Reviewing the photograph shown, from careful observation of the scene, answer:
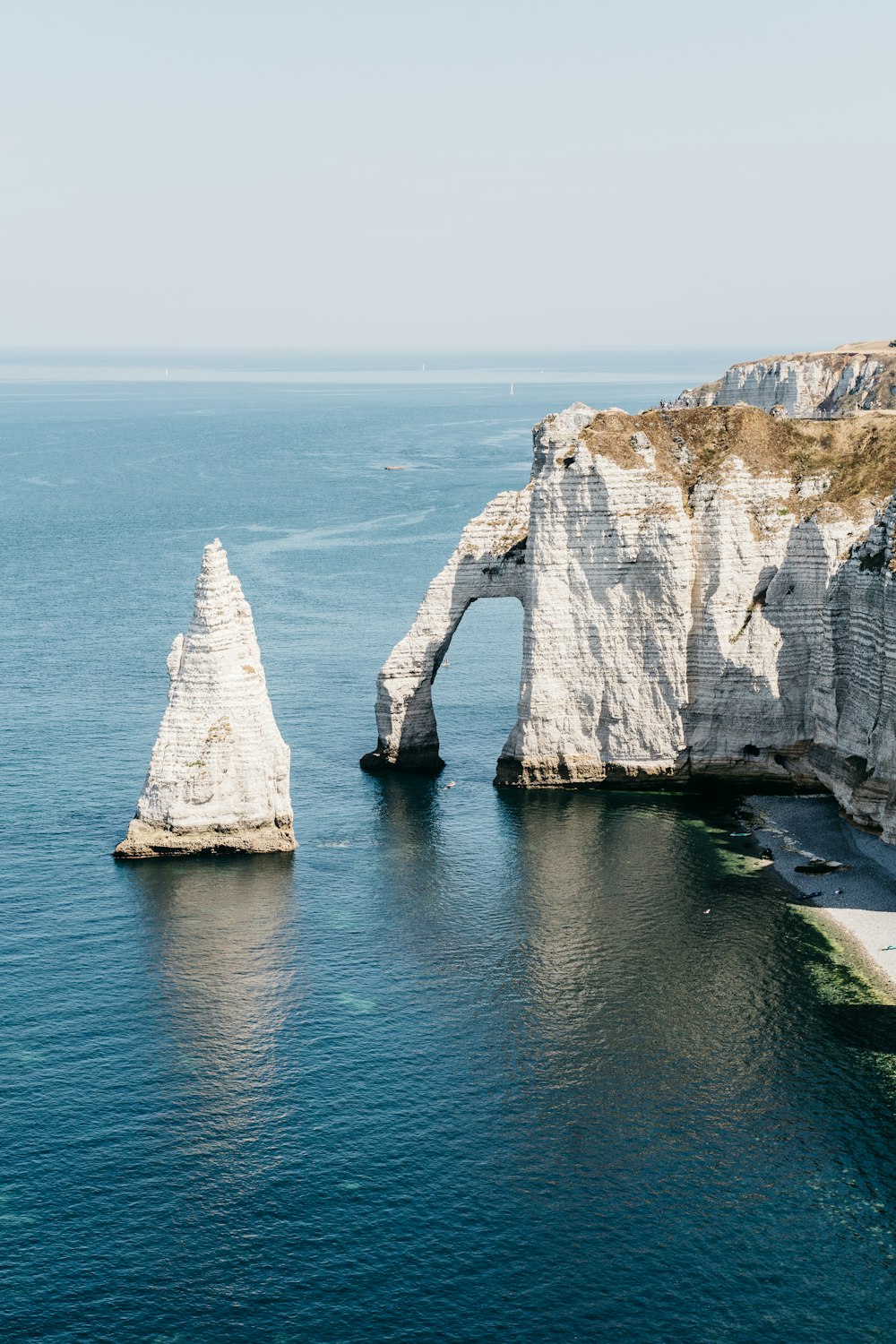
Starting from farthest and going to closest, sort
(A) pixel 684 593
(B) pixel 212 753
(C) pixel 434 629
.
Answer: (C) pixel 434 629, (A) pixel 684 593, (B) pixel 212 753

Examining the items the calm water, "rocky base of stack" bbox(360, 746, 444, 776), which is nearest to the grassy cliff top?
the calm water

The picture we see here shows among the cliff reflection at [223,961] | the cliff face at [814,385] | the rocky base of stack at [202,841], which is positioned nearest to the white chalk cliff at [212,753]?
the rocky base of stack at [202,841]

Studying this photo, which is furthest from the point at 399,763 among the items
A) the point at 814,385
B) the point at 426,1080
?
the point at 814,385

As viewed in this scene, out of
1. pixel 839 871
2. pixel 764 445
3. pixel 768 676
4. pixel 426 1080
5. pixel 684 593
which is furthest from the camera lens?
pixel 764 445

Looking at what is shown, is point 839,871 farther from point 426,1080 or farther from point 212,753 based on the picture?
point 212,753

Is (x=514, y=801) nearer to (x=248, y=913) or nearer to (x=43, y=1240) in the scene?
(x=248, y=913)

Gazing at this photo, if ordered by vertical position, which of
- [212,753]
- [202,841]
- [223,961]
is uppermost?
[212,753]

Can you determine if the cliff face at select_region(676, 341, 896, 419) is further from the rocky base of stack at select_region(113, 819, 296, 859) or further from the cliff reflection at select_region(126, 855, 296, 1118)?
the cliff reflection at select_region(126, 855, 296, 1118)
